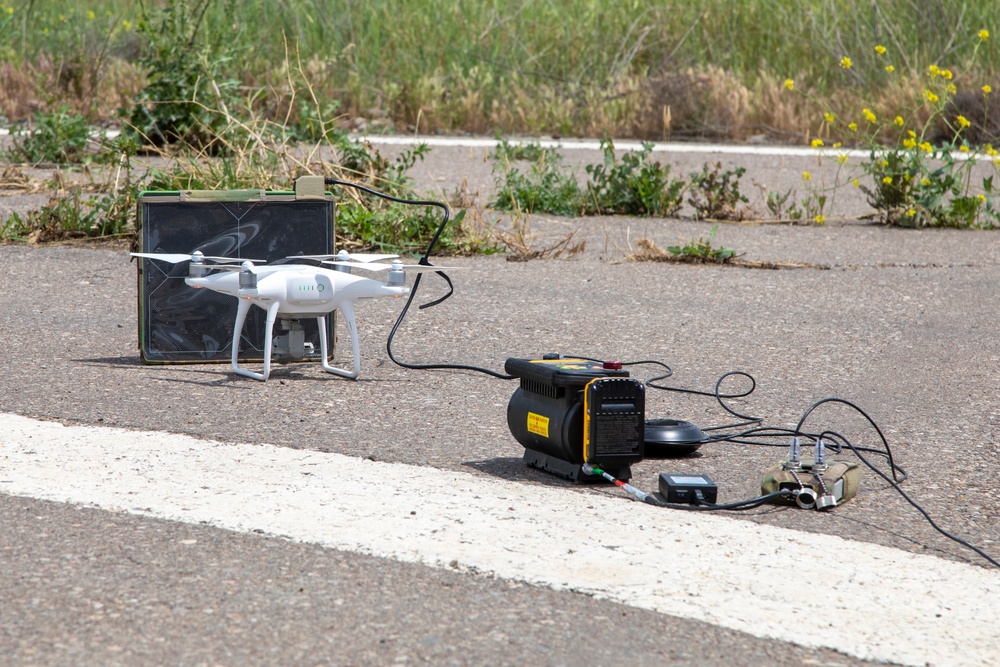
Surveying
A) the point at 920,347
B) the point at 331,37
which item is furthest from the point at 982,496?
the point at 331,37

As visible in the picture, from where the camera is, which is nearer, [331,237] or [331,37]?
[331,237]

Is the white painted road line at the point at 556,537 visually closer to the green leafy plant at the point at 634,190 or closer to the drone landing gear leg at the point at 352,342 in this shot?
the drone landing gear leg at the point at 352,342

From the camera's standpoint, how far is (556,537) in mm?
3471

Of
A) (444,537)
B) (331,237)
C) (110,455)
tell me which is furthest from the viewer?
(331,237)

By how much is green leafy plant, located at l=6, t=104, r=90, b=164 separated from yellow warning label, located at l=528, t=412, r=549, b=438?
7818 mm

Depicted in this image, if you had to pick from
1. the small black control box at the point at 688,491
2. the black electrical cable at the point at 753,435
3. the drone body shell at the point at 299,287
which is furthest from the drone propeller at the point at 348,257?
the small black control box at the point at 688,491

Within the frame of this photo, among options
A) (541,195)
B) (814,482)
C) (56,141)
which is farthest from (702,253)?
(56,141)

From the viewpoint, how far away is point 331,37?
1795 centimetres

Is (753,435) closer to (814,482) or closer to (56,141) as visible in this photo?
(814,482)

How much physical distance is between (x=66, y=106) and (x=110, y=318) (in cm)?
575

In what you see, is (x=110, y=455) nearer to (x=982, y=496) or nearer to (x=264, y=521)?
(x=264, y=521)

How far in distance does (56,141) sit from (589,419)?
27.7 feet

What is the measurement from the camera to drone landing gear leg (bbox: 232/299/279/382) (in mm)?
5039

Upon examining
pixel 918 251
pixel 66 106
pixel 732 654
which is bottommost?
pixel 732 654
